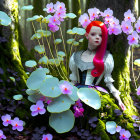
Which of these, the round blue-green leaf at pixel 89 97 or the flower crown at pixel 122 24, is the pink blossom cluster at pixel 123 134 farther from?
the flower crown at pixel 122 24

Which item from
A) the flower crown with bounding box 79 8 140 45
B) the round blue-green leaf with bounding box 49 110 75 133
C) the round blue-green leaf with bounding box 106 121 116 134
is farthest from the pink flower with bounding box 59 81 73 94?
the flower crown with bounding box 79 8 140 45

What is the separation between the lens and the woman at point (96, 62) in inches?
99.8

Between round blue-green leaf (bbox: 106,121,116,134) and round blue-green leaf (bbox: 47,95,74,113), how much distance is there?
1.48 ft

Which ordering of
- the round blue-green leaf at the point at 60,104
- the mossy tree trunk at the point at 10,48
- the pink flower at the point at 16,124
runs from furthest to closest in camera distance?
the mossy tree trunk at the point at 10,48
the pink flower at the point at 16,124
the round blue-green leaf at the point at 60,104

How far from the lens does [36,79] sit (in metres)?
2.32

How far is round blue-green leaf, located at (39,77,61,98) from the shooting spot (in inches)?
82.6

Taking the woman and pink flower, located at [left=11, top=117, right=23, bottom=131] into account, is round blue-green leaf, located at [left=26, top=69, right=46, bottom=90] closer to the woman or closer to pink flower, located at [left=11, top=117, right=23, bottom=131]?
pink flower, located at [left=11, top=117, right=23, bottom=131]

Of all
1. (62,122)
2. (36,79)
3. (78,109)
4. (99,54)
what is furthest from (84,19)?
(62,122)

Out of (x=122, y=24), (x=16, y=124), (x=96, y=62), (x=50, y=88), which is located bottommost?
(x=16, y=124)

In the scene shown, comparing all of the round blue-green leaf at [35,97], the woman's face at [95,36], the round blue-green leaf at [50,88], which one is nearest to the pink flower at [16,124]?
the round blue-green leaf at [35,97]

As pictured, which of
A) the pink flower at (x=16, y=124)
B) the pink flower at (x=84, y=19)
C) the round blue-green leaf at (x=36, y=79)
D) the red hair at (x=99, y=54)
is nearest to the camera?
the pink flower at (x=16, y=124)

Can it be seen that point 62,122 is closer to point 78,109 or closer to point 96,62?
point 78,109

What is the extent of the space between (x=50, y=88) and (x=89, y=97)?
15.8 inches

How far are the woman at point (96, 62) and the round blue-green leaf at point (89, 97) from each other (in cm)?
41
